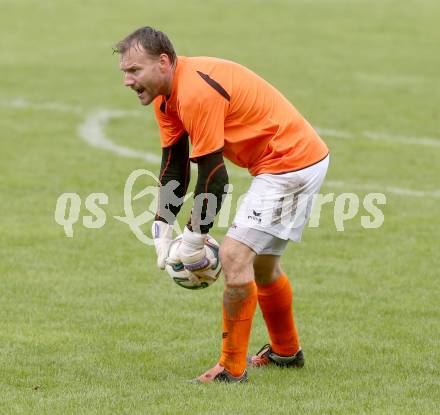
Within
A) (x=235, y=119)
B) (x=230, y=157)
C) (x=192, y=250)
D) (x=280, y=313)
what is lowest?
(x=280, y=313)

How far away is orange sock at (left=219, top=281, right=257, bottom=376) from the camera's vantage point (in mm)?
6980

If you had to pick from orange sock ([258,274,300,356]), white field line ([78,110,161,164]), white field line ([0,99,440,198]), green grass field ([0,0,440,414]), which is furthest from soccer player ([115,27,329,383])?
white field line ([78,110,161,164])

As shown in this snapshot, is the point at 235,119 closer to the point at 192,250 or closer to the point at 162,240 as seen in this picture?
the point at 192,250

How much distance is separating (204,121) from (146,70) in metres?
0.46

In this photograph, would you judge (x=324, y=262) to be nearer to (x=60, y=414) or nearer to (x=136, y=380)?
(x=136, y=380)

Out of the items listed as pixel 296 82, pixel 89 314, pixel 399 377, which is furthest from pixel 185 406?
pixel 296 82

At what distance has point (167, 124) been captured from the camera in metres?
7.14

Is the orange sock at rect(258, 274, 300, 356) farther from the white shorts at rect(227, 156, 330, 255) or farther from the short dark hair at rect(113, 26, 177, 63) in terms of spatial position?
the short dark hair at rect(113, 26, 177, 63)

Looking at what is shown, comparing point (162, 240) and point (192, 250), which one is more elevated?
point (192, 250)

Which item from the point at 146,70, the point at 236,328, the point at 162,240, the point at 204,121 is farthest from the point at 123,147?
the point at 204,121

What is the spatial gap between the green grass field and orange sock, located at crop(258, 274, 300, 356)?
7.5 inches

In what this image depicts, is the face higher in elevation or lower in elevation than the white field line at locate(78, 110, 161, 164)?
higher

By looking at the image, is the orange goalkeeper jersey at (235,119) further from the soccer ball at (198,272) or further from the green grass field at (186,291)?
the green grass field at (186,291)

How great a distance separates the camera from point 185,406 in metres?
6.43
